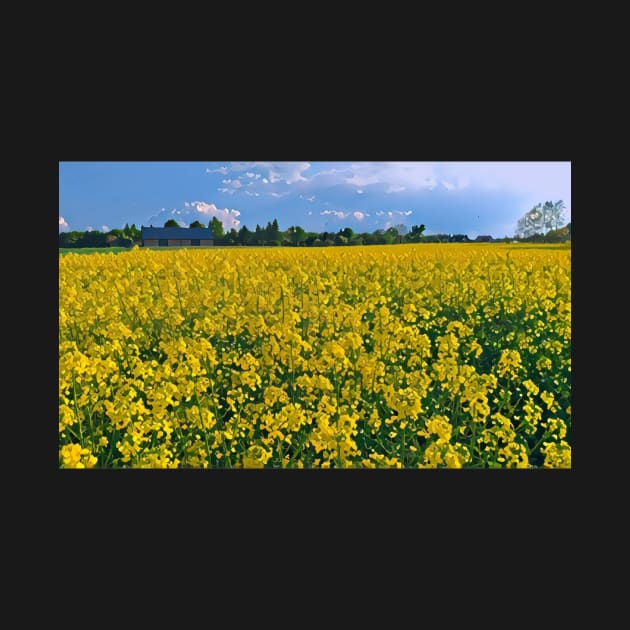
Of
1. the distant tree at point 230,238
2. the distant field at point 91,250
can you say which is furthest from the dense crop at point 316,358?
the distant tree at point 230,238

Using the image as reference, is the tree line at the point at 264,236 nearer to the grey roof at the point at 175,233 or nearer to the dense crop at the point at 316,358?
the grey roof at the point at 175,233

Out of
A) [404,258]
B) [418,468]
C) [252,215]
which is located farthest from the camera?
[404,258]

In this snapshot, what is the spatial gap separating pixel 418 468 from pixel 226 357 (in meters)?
1.47

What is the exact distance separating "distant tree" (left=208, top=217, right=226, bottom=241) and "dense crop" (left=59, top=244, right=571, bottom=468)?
21cm

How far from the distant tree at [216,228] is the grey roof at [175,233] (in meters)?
0.03

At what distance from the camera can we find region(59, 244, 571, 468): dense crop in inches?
160

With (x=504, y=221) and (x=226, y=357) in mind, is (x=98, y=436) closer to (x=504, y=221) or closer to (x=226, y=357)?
(x=226, y=357)

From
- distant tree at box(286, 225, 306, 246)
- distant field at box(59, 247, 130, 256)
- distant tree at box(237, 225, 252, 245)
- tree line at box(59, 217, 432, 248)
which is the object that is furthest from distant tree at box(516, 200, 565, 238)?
distant field at box(59, 247, 130, 256)

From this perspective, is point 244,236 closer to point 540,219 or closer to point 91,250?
point 91,250

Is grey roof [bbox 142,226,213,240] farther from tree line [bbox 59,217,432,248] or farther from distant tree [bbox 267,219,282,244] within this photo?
distant tree [bbox 267,219,282,244]

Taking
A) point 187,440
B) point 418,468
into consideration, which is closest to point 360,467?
point 418,468

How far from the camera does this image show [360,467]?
4012 millimetres

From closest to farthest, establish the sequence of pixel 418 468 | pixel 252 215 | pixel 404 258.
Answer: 1. pixel 418 468
2. pixel 252 215
3. pixel 404 258

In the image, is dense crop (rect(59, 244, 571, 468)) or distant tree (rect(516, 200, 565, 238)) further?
distant tree (rect(516, 200, 565, 238))
